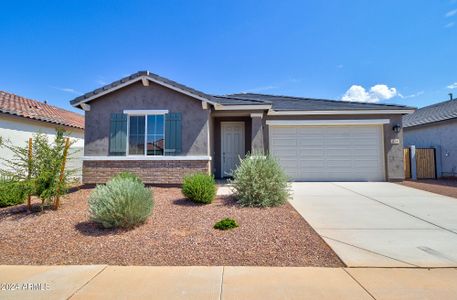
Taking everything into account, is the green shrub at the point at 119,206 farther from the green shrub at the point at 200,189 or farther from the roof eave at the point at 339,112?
the roof eave at the point at 339,112

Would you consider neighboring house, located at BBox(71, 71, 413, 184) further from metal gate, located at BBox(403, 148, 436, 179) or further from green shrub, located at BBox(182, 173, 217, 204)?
metal gate, located at BBox(403, 148, 436, 179)

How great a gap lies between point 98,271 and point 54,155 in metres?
3.78

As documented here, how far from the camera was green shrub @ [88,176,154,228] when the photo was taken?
4.73m

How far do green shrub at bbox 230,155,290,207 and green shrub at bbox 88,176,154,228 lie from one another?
2525 mm

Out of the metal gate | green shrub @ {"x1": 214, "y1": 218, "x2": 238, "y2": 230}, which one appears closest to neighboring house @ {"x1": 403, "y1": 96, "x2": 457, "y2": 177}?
the metal gate

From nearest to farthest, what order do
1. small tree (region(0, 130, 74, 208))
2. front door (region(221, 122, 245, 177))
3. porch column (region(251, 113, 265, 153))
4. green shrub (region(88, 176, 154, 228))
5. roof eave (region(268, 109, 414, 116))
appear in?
green shrub (region(88, 176, 154, 228)) → small tree (region(0, 130, 74, 208)) → porch column (region(251, 113, 265, 153)) → roof eave (region(268, 109, 414, 116)) → front door (region(221, 122, 245, 177))

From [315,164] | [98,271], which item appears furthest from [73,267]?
[315,164]

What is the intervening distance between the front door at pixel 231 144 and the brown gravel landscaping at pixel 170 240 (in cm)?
577

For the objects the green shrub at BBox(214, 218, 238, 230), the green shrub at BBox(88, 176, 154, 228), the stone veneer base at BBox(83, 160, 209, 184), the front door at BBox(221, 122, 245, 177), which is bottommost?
the green shrub at BBox(214, 218, 238, 230)

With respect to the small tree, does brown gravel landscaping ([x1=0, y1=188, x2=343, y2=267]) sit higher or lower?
lower

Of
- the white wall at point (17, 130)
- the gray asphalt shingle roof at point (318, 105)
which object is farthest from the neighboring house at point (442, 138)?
the white wall at point (17, 130)

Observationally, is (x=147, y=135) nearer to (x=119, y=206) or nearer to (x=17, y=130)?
(x=119, y=206)

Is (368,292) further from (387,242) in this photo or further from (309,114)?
(309,114)

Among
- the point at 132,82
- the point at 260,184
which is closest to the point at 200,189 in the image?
the point at 260,184
